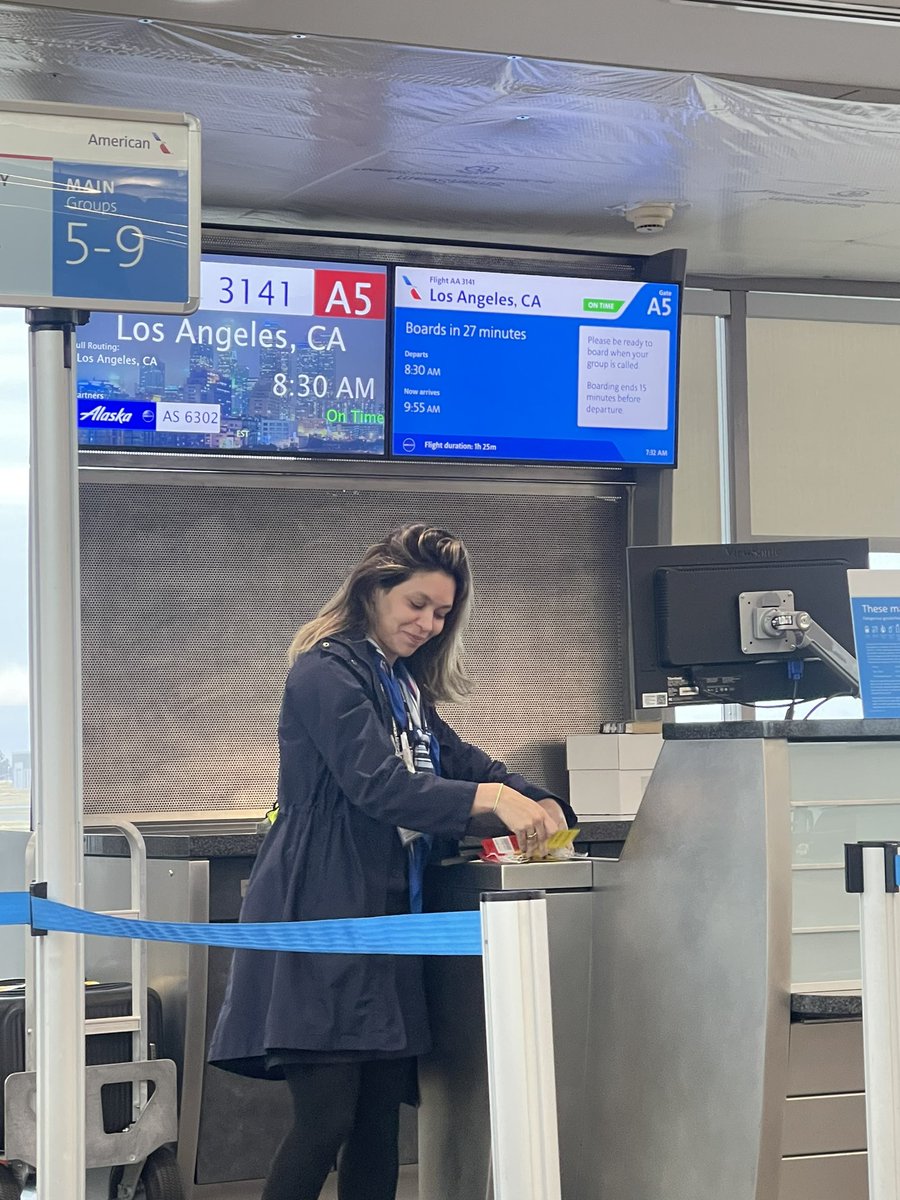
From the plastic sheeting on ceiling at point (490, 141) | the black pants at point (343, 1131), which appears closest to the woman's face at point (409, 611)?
the black pants at point (343, 1131)

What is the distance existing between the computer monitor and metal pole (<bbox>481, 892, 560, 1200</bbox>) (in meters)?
1.72

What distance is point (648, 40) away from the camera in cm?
360

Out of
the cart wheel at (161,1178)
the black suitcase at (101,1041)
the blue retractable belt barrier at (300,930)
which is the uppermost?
the blue retractable belt barrier at (300,930)

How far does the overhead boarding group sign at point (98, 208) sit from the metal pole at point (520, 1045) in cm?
104

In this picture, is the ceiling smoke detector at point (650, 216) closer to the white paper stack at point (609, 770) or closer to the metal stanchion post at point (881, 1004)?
the white paper stack at point (609, 770)

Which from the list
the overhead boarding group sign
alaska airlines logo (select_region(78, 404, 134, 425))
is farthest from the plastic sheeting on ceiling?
the overhead boarding group sign

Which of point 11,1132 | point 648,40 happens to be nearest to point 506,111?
point 648,40

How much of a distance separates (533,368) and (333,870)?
2.36m

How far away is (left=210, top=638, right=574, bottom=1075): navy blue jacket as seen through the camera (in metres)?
2.77

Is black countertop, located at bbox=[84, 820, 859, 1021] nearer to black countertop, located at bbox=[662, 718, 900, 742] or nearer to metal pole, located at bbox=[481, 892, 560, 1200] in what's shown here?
black countertop, located at bbox=[662, 718, 900, 742]

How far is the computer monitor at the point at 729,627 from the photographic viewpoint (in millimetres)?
3340

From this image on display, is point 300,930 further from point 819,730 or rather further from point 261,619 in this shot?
point 261,619

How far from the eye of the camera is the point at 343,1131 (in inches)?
108

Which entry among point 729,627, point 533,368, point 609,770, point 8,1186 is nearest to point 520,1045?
point 729,627
